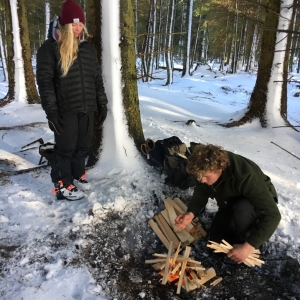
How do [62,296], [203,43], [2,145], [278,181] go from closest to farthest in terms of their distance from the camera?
[62,296], [278,181], [2,145], [203,43]

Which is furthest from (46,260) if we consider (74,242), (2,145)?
(2,145)

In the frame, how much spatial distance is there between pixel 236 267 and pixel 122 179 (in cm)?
161

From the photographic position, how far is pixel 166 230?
2.82 meters

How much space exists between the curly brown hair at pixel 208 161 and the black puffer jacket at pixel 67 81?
1440mm

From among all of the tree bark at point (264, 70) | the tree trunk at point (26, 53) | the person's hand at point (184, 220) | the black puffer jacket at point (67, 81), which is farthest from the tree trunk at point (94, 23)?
the tree trunk at point (26, 53)

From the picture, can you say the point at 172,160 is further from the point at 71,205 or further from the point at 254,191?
the point at 254,191

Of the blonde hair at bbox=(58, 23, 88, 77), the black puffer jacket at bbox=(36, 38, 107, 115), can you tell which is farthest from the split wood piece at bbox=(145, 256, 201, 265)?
the blonde hair at bbox=(58, 23, 88, 77)

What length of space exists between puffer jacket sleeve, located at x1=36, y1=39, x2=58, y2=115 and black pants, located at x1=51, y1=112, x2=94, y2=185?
0.24 metres

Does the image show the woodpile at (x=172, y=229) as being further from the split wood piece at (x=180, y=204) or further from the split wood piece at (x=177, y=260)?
the split wood piece at (x=177, y=260)

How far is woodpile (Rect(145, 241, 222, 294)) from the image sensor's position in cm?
223

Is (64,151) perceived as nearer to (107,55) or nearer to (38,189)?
(38,189)

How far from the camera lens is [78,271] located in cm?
228

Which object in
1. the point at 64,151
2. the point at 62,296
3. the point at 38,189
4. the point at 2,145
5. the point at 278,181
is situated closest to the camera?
the point at 62,296

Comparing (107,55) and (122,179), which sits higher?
(107,55)
